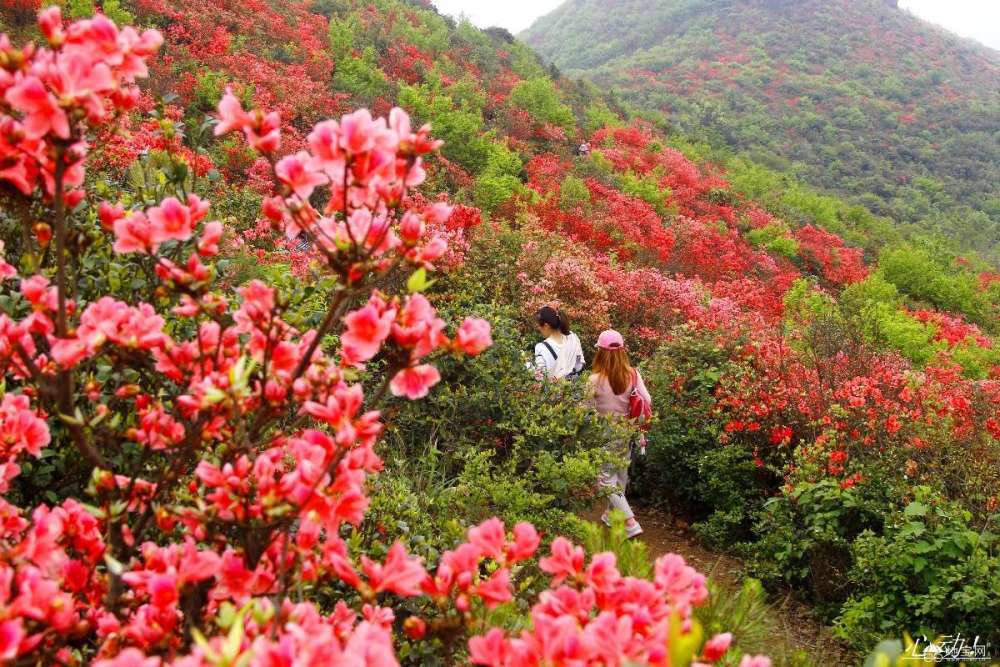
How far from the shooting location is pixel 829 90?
39719mm

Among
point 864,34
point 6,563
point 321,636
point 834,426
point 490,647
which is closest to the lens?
point 321,636

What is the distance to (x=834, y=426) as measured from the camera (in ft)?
15.8

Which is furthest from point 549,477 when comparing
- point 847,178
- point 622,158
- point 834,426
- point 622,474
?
point 847,178

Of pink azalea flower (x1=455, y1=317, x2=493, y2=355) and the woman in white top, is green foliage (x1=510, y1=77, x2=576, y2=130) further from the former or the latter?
pink azalea flower (x1=455, y1=317, x2=493, y2=355)

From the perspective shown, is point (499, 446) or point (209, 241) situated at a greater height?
point (209, 241)

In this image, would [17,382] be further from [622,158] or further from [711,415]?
[622,158]

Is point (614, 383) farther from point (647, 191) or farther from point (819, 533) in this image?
point (647, 191)

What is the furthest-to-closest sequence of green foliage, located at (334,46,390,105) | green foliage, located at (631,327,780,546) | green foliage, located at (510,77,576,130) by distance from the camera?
1. green foliage, located at (510,77,576,130)
2. green foliage, located at (334,46,390,105)
3. green foliage, located at (631,327,780,546)

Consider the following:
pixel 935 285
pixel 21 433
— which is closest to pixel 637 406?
pixel 21 433

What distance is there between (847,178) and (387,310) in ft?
116

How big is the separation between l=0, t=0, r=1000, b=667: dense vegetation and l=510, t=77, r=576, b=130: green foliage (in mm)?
6403

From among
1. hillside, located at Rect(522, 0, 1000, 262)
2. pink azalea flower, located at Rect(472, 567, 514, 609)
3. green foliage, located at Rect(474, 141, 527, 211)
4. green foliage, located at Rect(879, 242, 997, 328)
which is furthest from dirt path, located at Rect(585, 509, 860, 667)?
hillside, located at Rect(522, 0, 1000, 262)

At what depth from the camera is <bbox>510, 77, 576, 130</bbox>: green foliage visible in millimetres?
18141

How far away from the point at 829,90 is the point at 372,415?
46051 mm
